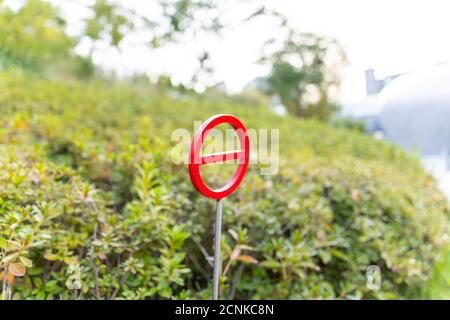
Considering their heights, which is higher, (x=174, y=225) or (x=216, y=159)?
(x=216, y=159)

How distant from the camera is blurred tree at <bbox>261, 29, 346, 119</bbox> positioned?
12.3 m

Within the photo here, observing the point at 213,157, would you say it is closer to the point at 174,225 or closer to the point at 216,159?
the point at 216,159

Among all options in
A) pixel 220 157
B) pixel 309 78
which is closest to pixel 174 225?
pixel 220 157

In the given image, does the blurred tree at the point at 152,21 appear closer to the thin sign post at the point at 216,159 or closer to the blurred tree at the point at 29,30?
the blurred tree at the point at 29,30

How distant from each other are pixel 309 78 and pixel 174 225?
479 inches

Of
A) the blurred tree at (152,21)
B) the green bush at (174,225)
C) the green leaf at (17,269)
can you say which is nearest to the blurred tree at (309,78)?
the blurred tree at (152,21)

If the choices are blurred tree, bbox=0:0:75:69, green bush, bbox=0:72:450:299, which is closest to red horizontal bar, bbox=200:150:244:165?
green bush, bbox=0:72:450:299

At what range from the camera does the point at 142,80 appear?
8109 millimetres

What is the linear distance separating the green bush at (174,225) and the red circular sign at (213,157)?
41 cm

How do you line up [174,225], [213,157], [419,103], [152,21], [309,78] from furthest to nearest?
[309,78]
[152,21]
[419,103]
[174,225]
[213,157]

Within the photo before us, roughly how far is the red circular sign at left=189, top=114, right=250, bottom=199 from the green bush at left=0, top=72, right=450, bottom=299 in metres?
0.41

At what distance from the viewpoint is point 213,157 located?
1.39 m
